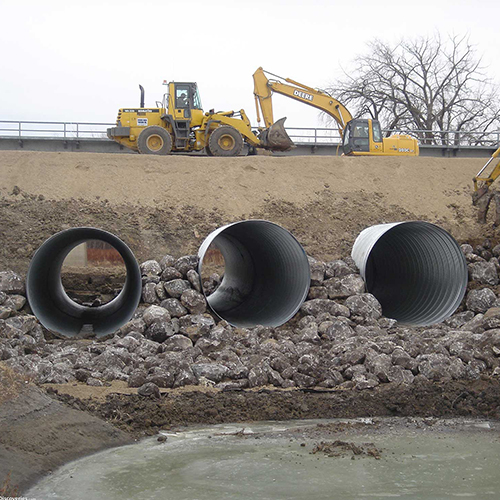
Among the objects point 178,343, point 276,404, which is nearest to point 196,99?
point 178,343

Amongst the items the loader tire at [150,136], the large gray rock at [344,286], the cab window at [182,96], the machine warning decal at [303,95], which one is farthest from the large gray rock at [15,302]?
the machine warning decal at [303,95]

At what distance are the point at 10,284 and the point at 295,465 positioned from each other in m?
7.61

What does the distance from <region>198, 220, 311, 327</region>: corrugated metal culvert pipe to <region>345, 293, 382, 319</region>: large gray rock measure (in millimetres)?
805

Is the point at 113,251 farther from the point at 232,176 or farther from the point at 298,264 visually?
the point at 298,264

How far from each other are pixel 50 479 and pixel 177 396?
87.8 inches

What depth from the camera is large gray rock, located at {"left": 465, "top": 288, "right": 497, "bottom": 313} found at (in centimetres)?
1198

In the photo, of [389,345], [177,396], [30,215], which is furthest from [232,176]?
[177,396]

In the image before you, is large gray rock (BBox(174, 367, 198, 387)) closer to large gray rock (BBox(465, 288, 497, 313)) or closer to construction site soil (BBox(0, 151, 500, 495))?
large gray rock (BBox(465, 288, 497, 313))

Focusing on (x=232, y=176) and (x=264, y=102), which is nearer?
(x=232, y=176)

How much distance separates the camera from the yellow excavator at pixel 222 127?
1916 centimetres

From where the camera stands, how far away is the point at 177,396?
284 inches

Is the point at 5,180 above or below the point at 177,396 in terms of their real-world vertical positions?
above

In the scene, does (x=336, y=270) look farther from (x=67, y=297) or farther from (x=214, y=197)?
(x=67, y=297)

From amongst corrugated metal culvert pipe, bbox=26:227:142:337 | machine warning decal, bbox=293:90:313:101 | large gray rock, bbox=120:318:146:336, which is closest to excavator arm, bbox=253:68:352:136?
machine warning decal, bbox=293:90:313:101
